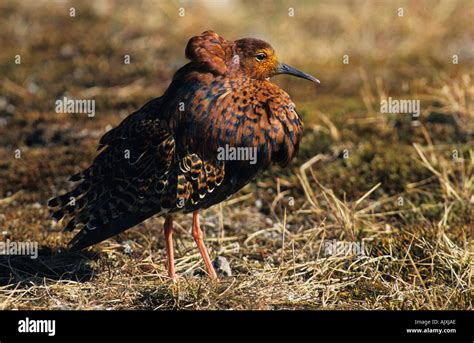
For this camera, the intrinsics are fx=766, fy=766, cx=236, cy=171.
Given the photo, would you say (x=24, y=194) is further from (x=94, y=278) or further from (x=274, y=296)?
(x=274, y=296)

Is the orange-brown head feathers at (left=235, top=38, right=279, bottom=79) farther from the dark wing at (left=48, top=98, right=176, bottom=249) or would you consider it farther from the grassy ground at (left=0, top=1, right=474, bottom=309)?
the grassy ground at (left=0, top=1, right=474, bottom=309)

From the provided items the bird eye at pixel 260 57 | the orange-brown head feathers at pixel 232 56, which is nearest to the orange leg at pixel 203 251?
the orange-brown head feathers at pixel 232 56

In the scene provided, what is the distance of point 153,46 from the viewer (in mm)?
13523

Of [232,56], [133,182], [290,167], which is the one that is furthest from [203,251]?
[290,167]

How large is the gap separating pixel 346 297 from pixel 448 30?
991 cm

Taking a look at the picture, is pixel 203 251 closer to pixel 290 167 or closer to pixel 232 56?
pixel 232 56

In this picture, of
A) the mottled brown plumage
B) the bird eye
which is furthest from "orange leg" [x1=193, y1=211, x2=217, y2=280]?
the bird eye

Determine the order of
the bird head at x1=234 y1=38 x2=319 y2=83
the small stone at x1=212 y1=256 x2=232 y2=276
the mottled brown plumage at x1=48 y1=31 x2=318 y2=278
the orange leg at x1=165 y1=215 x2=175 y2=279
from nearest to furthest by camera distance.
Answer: the mottled brown plumage at x1=48 y1=31 x2=318 y2=278 < the bird head at x1=234 y1=38 x2=319 y2=83 < the orange leg at x1=165 y1=215 x2=175 y2=279 < the small stone at x1=212 y1=256 x2=232 y2=276

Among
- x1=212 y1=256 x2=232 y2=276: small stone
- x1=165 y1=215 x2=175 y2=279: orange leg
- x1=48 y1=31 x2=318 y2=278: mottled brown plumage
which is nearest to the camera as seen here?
x1=48 y1=31 x2=318 y2=278: mottled brown plumage

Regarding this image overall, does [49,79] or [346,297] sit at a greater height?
[49,79]

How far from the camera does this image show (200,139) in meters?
6.21

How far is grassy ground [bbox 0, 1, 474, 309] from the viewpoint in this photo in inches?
252

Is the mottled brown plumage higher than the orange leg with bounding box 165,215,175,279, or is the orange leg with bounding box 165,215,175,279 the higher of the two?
the mottled brown plumage

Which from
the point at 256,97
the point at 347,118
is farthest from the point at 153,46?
the point at 256,97
